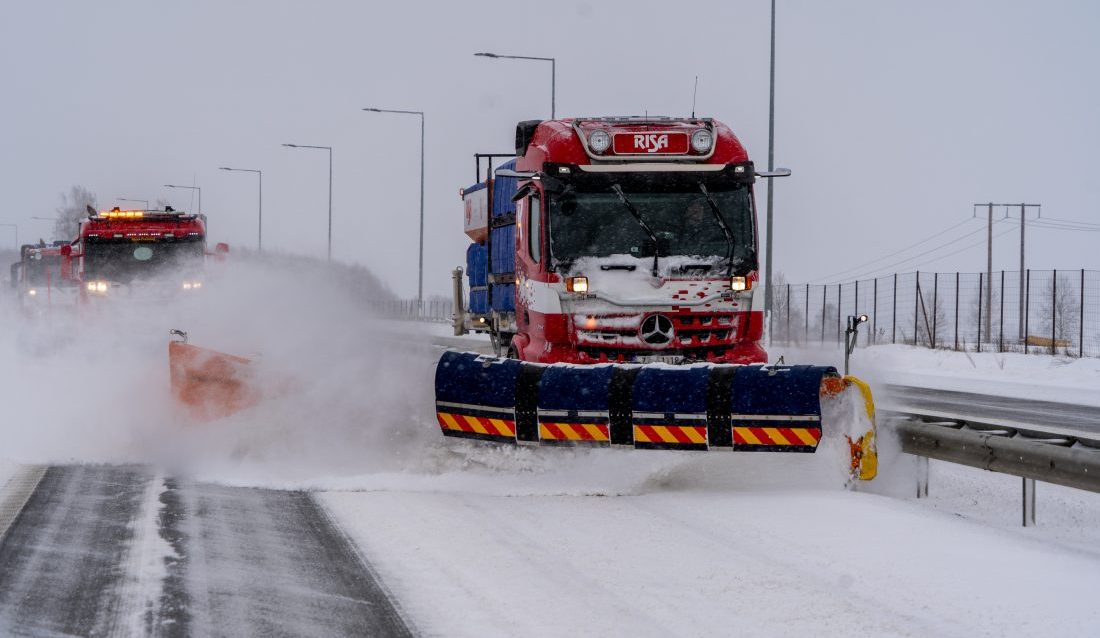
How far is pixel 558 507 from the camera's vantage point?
9273mm

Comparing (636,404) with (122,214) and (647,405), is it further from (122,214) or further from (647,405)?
(122,214)

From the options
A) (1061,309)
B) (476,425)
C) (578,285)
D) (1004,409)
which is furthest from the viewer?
(1061,309)

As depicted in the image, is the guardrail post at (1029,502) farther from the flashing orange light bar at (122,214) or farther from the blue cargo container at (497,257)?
the flashing orange light bar at (122,214)

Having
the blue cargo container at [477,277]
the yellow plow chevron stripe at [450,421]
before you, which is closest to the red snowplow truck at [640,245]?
the yellow plow chevron stripe at [450,421]

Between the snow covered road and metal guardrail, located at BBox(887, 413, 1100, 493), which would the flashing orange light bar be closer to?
the snow covered road

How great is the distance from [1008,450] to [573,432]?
3196mm

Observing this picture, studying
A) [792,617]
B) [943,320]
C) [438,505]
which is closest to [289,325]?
[438,505]

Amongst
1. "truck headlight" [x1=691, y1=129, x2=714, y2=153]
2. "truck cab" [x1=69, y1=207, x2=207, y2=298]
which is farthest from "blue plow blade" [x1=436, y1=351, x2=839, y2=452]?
"truck cab" [x1=69, y1=207, x2=207, y2=298]

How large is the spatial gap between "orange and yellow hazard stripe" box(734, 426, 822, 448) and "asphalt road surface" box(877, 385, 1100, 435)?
18.7ft

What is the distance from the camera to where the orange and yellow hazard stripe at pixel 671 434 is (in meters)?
9.70

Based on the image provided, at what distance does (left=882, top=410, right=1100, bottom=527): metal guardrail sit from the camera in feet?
27.0

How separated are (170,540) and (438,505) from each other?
6.90 feet

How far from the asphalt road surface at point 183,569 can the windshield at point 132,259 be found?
14.2 metres

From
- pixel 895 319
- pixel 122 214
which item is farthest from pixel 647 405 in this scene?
pixel 895 319
